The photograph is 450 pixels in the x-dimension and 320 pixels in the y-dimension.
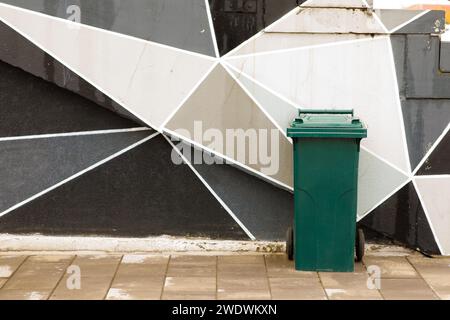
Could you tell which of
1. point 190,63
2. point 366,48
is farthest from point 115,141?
point 366,48

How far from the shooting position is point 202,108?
23.7ft

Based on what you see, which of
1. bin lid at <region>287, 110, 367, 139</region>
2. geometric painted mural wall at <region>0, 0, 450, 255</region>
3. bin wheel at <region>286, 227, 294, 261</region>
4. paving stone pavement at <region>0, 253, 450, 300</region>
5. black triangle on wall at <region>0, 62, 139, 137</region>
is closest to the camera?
paving stone pavement at <region>0, 253, 450, 300</region>

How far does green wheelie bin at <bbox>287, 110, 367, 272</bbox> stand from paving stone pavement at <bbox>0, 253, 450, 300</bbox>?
0.51 feet

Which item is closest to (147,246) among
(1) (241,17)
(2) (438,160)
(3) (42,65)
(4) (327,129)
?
(3) (42,65)

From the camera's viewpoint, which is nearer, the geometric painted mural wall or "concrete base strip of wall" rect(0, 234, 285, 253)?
the geometric painted mural wall

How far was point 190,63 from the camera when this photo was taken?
7.17 m

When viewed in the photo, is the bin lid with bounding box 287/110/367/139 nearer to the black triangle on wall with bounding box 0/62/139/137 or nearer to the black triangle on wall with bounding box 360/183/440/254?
the black triangle on wall with bounding box 360/183/440/254

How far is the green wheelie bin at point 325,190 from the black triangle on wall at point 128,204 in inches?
31.0

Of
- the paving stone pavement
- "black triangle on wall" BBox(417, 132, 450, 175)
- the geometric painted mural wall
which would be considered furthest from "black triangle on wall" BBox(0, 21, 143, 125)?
"black triangle on wall" BBox(417, 132, 450, 175)

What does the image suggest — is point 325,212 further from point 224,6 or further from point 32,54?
point 32,54

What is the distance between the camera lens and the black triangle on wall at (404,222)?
7.32 m

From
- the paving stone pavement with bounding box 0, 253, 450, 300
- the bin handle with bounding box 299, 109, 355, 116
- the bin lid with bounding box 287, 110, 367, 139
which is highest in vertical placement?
the bin handle with bounding box 299, 109, 355, 116

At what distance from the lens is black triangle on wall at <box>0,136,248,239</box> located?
24.1 feet

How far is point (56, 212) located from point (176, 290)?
1.50 metres
